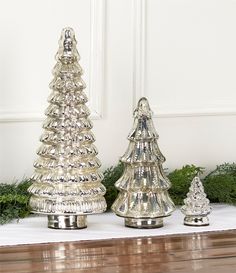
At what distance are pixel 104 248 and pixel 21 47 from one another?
0.56 metres

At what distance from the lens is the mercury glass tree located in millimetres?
1815

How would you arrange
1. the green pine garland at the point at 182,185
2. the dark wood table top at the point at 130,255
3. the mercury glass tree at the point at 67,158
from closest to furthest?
the dark wood table top at the point at 130,255 → the mercury glass tree at the point at 67,158 → the green pine garland at the point at 182,185

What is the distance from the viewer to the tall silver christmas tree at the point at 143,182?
6.05 feet

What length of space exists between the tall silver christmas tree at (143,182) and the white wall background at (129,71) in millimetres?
276

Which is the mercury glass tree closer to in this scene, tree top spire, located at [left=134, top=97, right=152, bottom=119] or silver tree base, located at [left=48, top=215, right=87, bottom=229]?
silver tree base, located at [left=48, top=215, right=87, bottom=229]

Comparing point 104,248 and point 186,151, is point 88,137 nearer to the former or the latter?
point 104,248

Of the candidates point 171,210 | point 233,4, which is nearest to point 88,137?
point 171,210

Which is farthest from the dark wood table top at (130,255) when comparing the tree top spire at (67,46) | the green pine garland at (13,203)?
the tree top spire at (67,46)

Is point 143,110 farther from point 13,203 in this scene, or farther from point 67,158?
point 13,203

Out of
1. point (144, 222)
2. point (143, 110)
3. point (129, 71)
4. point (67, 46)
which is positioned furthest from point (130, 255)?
point (129, 71)

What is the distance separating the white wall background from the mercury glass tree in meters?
0.21

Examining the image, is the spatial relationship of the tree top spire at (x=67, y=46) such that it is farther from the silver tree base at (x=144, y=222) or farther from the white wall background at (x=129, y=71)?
the silver tree base at (x=144, y=222)

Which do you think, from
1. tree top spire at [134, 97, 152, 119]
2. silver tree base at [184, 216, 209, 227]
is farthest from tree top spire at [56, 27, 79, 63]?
silver tree base at [184, 216, 209, 227]

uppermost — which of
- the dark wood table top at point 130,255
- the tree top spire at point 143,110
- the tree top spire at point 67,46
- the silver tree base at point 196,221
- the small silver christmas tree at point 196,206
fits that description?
the tree top spire at point 67,46
